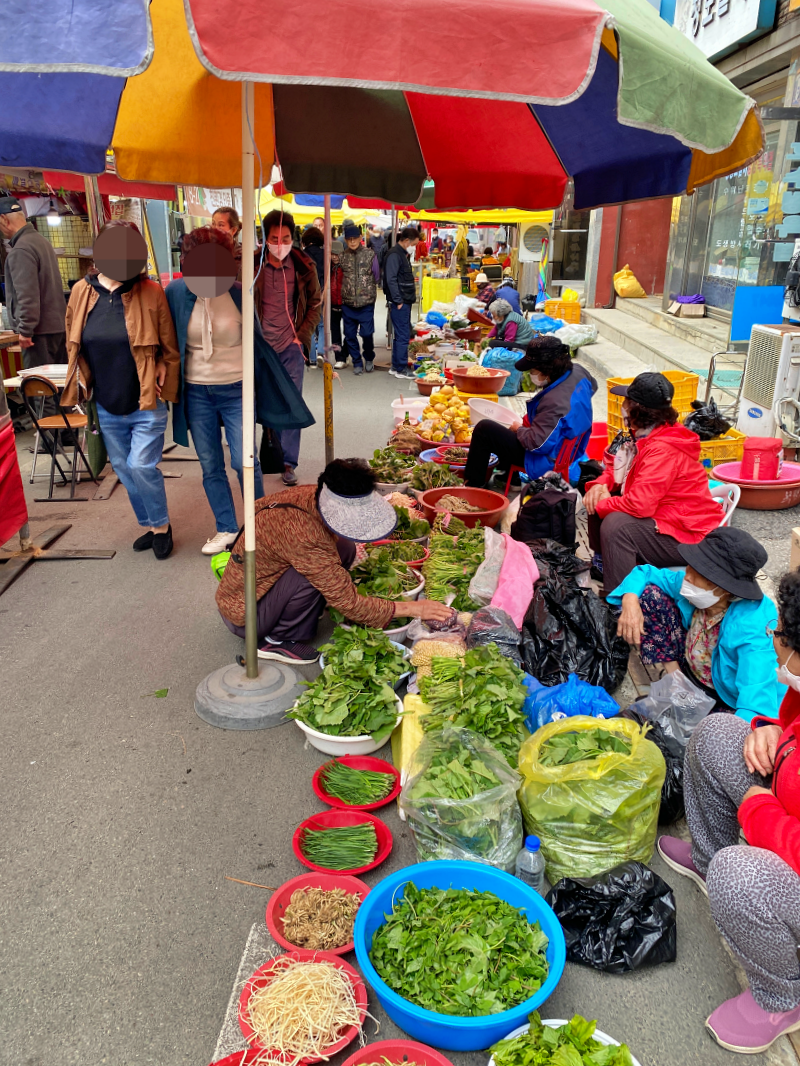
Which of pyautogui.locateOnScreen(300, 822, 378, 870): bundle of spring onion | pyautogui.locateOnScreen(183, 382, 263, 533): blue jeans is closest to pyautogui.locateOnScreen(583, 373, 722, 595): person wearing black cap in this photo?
pyautogui.locateOnScreen(300, 822, 378, 870): bundle of spring onion

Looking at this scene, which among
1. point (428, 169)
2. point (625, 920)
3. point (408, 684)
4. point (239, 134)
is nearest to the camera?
point (625, 920)

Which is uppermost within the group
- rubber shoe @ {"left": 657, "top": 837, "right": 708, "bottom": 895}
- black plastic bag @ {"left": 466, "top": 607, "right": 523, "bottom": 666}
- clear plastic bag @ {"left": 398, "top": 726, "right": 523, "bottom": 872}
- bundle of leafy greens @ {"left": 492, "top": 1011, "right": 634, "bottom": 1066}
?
black plastic bag @ {"left": 466, "top": 607, "right": 523, "bottom": 666}

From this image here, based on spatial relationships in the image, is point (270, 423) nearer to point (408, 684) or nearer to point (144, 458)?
point (144, 458)

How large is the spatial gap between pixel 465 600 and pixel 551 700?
1062 mm

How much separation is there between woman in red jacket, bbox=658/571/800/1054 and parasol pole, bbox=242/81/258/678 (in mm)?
1959

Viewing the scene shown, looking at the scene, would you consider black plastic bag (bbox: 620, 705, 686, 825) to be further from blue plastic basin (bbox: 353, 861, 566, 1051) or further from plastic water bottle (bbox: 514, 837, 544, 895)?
blue plastic basin (bbox: 353, 861, 566, 1051)

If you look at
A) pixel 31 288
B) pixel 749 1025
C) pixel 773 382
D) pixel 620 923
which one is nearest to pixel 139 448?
pixel 31 288

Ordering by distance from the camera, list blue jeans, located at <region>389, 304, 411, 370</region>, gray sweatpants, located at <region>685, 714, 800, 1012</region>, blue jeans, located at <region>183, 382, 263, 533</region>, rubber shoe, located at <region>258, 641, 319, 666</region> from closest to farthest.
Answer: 1. gray sweatpants, located at <region>685, 714, 800, 1012</region>
2. rubber shoe, located at <region>258, 641, 319, 666</region>
3. blue jeans, located at <region>183, 382, 263, 533</region>
4. blue jeans, located at <region>389, 304, 411, 370</region>

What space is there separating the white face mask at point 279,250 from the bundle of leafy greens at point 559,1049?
558cm

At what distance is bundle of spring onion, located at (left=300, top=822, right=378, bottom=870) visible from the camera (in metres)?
2.69

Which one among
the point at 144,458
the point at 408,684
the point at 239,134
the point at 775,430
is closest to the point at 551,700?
the point at 408,684

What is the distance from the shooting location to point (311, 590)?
3854 millimetres

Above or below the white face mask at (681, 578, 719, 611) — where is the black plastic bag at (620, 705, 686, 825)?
below

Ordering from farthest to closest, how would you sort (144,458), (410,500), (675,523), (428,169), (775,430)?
(775,430)
(410,500)
(144,458)
(428,169)
(675,523)
